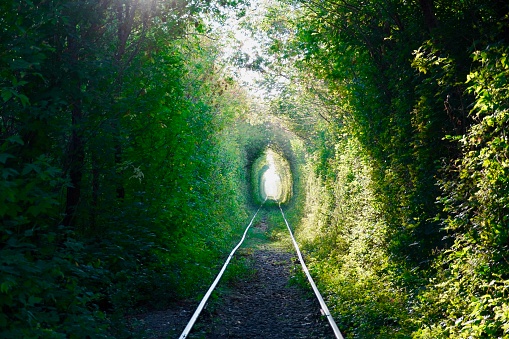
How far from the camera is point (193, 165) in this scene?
1174cm

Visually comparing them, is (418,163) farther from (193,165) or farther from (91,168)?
(193,165)

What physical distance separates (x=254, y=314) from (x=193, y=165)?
4.11m

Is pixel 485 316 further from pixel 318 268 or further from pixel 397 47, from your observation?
pixel 318 268

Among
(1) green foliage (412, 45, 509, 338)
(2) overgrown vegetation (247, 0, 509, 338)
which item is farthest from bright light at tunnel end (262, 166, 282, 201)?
(1) green foliage (412, 45, 509, 338)

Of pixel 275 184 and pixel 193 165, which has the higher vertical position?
pixel 193 165

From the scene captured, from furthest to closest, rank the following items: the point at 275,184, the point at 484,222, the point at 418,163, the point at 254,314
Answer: the point at 275,184
the point at 254,314
the point at 418,163
the point at 484,222

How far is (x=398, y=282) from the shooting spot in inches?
339

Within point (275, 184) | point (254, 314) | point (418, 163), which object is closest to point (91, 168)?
point (254, 314)

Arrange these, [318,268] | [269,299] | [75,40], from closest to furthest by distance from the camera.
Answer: [75,40]
[269,299]
[318,268]

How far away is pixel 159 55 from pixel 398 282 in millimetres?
5726

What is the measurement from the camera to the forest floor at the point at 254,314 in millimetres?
7535

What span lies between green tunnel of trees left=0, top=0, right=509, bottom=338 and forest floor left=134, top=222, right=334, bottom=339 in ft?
1.43

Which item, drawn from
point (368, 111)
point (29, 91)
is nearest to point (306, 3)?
point (368, 111)

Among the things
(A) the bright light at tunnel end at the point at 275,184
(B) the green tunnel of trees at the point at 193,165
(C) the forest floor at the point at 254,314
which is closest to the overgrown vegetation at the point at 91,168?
(B) the green tunnel of trees at the point at 193,165
